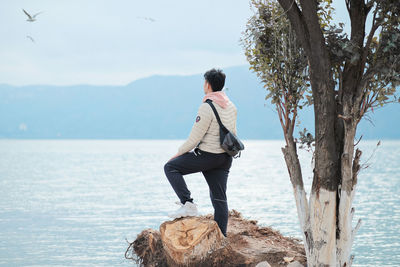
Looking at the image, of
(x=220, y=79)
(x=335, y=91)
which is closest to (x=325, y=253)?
(x=335, y=91)

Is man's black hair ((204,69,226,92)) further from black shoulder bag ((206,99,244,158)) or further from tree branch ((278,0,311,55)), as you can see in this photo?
tree branch ((278,0,311,55))

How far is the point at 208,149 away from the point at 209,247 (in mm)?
1303

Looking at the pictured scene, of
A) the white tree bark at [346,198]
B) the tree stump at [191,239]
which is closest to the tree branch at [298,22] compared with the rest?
the white tree bark at [346,198]

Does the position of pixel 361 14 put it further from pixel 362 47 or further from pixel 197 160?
pixel 197 160

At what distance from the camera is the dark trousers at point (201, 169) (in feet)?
20.5

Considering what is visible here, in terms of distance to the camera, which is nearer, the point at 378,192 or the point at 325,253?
the point at 325,253

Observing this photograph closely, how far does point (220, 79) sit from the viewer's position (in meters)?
6.36

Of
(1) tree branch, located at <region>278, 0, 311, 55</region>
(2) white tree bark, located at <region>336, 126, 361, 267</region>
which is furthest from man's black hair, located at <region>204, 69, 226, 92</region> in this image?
(2) white tree bark, located at <region>336, 126, 361, 267</region>

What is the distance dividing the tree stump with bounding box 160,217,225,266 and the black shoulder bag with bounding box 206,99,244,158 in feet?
3.42

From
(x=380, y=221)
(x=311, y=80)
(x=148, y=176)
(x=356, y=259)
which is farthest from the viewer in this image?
(x=148, y=176)

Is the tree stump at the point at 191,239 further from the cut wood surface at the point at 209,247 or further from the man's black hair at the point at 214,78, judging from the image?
the man's black hair at the point at 214,78

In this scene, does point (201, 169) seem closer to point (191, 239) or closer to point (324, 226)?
point (191, 239)

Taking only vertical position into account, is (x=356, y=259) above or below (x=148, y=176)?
above

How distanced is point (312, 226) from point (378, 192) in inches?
611
